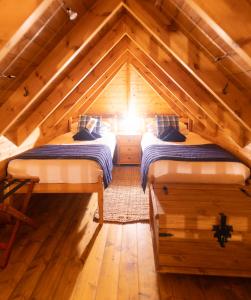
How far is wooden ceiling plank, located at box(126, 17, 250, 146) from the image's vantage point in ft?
7.98

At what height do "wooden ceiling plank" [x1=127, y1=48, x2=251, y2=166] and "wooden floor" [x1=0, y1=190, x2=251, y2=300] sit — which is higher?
"wooden ceiling plank" [x1=127, y1=48, x2=251, y2=166]

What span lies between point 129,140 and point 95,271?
299 cm

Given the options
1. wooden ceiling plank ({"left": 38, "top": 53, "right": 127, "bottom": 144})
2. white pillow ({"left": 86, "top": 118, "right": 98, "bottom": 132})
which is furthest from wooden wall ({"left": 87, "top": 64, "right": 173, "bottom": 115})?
white pillow ({"left": 86, "top": 118, "right": 98, "bottom": 132})

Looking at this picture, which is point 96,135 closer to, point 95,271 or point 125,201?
point 125,201

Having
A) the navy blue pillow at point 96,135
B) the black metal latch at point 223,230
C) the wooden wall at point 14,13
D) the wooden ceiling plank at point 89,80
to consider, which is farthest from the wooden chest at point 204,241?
the navy blue pillow at point 96,135

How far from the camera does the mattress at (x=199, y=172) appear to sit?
249 centimetres

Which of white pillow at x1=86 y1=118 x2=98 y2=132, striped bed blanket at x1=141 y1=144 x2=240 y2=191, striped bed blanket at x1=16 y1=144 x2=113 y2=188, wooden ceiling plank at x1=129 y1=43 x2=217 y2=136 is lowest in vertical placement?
striped bed blanket at x1=141 y1=144 x2=240 y2=191

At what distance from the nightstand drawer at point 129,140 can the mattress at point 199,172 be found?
2.08 meters

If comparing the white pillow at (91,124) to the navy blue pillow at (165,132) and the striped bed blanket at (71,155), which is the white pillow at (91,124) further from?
the striped bed blanket at (71,155)

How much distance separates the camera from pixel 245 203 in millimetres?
1888

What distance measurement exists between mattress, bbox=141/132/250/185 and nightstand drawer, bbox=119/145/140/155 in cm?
208

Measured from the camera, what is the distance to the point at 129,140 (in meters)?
4.62

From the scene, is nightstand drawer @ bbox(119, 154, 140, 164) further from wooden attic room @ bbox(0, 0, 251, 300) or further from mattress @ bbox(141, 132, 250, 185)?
mattress @ bbox(141, 132, 250, 185)

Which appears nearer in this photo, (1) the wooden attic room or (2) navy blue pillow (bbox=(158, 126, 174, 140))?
(1) the wooden attic room
